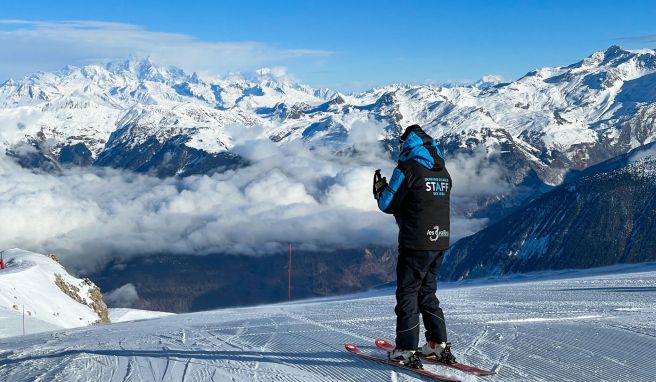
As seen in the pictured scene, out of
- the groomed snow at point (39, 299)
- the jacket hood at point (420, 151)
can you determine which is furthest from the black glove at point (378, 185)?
the groomed snow at point (39, 299)

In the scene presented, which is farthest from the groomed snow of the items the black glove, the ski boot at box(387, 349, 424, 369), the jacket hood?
the jacket hood

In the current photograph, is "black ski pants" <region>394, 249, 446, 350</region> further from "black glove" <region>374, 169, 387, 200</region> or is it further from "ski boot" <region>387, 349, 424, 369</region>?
"black glove" <region>374, 169, 387, 200</region>

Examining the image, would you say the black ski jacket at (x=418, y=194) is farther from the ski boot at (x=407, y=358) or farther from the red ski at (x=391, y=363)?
the red ski at (x=391, y=363)

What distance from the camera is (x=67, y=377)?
416 inches

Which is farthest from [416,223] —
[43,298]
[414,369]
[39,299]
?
[43,298]

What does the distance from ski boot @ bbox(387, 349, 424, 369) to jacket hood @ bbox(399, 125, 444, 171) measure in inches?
107

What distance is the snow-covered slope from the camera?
234 ft

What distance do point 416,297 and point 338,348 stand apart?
7.47ft

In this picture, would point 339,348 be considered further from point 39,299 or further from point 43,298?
point 43,298

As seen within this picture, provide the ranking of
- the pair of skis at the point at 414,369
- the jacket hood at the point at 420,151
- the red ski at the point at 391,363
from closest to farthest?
the red ski at the point at 391,363 → the pair of skis at the point at 414,369 → the jacket hood at the point at 420,151

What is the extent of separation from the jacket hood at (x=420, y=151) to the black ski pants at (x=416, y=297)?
130 centimetres

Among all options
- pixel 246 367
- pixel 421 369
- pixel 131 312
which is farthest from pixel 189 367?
pixel 131 312

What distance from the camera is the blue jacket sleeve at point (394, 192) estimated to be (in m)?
9.84

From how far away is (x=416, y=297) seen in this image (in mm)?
10172
